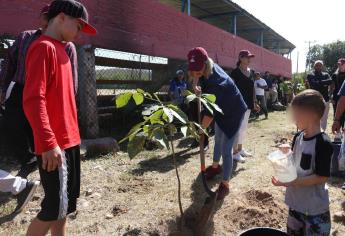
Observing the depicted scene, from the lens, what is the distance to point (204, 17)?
56.1ft

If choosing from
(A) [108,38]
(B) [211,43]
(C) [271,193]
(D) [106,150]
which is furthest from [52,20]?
(B) [211,43]

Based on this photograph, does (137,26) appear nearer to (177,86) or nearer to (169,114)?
(177,86)

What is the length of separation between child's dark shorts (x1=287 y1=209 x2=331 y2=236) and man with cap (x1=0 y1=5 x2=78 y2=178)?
2770 millimetres

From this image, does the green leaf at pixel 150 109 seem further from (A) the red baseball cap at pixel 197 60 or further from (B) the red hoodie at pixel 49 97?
(A) the red baseball cap at pixel 197 60

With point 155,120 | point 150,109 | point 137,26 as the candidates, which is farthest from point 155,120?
point 137,26

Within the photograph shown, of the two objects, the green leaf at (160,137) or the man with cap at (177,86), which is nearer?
the green leaf at (160,137)

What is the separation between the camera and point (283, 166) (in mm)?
2289

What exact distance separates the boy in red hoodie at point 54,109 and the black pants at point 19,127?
1.84m

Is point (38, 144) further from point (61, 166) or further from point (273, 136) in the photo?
point (273, 136)

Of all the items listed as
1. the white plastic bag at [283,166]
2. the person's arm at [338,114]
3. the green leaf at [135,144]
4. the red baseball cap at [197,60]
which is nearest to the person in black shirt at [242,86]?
the person's arm at [338,114]

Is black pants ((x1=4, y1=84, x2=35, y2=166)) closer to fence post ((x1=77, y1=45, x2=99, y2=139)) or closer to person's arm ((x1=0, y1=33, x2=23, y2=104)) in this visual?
person's arm ((x1=0, y1=33, x2=23, y2=104))

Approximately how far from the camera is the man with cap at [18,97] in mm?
3912

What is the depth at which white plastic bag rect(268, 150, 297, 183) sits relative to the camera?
227 cm

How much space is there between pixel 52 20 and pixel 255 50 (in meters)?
15.9
